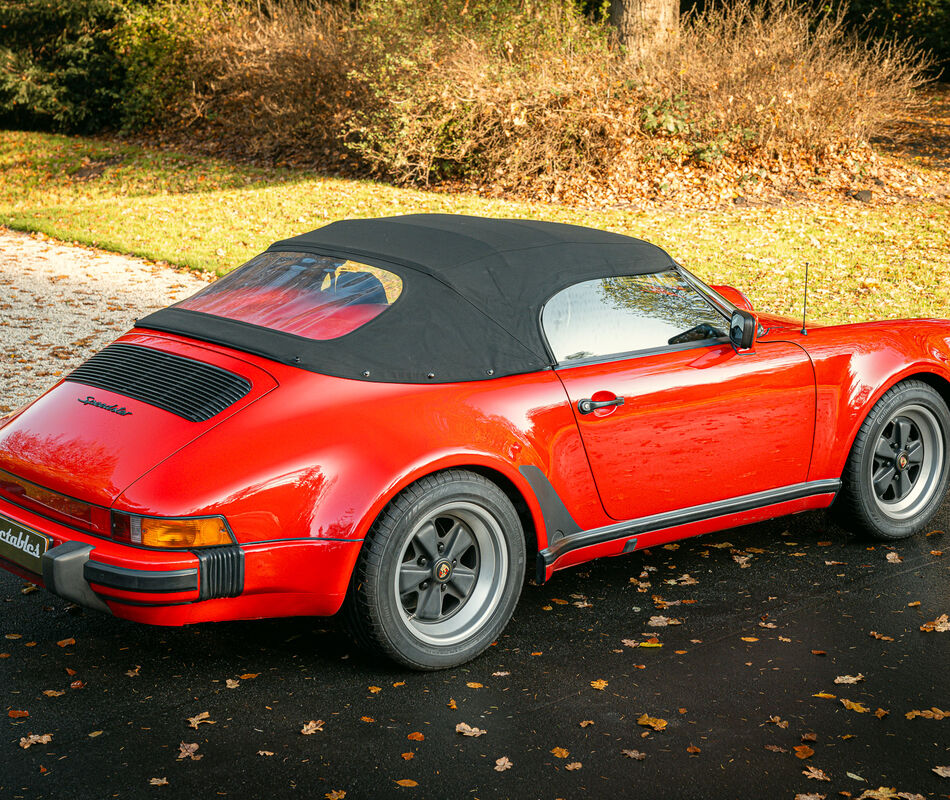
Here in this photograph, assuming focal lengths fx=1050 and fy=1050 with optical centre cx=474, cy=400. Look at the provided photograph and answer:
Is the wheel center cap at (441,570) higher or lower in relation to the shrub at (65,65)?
lower

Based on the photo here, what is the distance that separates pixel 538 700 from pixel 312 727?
803 mm

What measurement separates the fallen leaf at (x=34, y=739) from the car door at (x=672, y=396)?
218cm

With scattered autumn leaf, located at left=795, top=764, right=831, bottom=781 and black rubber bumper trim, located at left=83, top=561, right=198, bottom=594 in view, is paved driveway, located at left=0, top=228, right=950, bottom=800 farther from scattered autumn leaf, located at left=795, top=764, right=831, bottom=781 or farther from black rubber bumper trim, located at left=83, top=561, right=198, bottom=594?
black rubber bumper trim, located at left=83, top=561, right=198, bottom=594

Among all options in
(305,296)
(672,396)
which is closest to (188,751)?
(305,296)

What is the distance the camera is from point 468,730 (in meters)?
3.51

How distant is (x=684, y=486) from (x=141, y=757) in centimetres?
239

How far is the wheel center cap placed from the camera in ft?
12.7

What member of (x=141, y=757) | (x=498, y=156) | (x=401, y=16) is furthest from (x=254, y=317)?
(x=401, y=16)

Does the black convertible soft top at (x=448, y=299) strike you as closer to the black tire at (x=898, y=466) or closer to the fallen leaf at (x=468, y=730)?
the fallen leaf at (x=468, y=730)

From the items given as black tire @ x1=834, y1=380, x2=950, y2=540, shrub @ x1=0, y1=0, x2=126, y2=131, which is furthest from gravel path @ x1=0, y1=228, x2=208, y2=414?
shrub @ x1=0, y1=0, x2=126, y2=131

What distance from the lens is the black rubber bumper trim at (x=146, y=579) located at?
3.34 meters

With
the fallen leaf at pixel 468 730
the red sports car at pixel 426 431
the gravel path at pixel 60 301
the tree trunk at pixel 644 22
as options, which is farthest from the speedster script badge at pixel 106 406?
the tree trunk at pixel 644 22

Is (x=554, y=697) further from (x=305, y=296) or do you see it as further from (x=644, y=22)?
(x=644, y=22)

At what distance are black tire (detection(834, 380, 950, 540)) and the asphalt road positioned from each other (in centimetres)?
40
